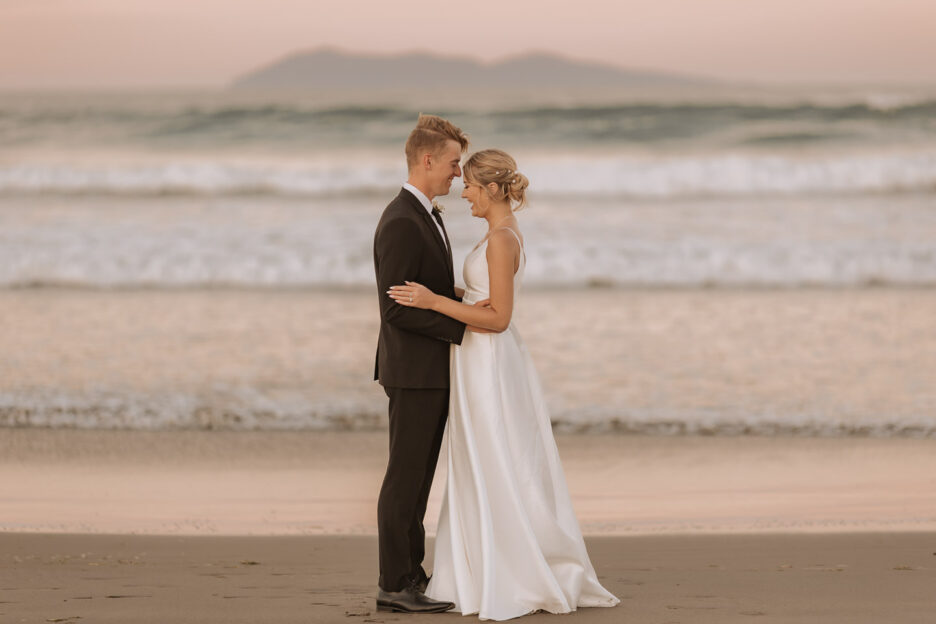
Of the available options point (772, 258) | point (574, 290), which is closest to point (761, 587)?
point (574, 290)

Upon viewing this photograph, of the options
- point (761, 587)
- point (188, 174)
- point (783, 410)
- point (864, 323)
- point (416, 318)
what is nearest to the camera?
point (416, 318)

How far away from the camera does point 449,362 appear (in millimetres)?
3900

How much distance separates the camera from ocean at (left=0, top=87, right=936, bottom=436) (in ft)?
27.2

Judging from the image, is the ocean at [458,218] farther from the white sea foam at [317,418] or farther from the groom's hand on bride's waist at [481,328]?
the groom's hand on bride's waist at [481,328]

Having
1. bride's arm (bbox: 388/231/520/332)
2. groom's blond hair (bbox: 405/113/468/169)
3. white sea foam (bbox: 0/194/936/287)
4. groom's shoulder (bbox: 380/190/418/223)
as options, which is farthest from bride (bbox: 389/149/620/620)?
white sea foam (bbox: 0/194/936/287)

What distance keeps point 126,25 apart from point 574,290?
44.8ft

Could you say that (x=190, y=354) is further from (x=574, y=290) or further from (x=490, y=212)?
(x=490, y=212)

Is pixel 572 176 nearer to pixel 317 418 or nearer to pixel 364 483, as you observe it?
pixel 317 418

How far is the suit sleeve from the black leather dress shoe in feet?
2.98

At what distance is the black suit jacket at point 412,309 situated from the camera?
370 centimetres

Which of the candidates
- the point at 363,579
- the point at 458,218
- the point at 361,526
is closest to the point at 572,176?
the point at 458,218

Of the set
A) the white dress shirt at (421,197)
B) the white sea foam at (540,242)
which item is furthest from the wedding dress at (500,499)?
the white sea foam at (540,242)

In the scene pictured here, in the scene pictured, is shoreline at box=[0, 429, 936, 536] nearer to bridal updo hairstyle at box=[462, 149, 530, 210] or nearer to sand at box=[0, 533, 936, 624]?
sand at box=[0, 533, 936, 624]

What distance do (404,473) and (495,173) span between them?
1074 millimetres
